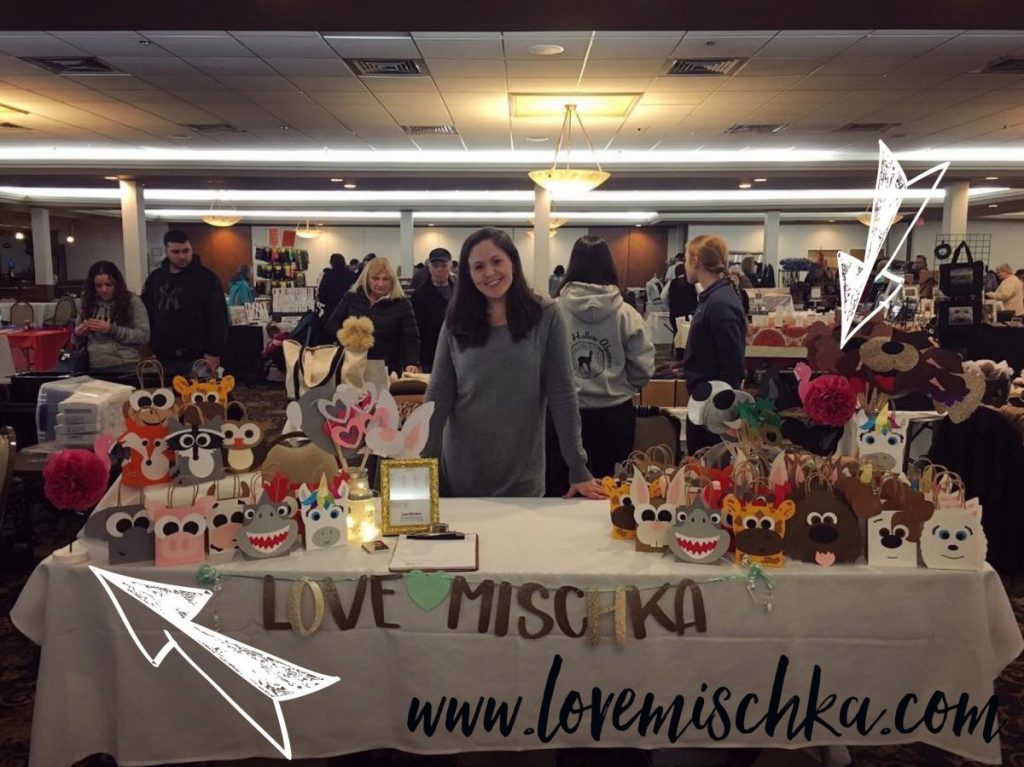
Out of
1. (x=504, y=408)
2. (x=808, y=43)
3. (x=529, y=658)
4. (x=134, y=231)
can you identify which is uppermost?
(x=808, y=43)

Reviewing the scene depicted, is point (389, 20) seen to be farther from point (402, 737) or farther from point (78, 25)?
point (402, 737)

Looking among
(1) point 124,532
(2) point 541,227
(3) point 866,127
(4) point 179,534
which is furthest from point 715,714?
(2) point 541,227

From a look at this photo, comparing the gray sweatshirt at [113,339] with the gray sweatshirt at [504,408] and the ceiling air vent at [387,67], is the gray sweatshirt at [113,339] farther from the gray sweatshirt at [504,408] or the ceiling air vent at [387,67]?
the gray sweatshirt at [504,408]

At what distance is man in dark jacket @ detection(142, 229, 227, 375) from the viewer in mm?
4121

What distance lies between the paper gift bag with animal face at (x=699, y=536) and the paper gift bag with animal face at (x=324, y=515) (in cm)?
76

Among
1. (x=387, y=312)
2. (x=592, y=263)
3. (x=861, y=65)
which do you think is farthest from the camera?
(x=861, y=65)

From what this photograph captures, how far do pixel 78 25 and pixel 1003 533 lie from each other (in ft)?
14.0

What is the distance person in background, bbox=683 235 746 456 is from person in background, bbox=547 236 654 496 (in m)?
0.25

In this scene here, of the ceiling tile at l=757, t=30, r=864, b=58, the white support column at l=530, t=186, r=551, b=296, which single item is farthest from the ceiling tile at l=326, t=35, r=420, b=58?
the white support column at l=530, t=186, r=551, b=296

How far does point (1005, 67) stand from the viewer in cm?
528

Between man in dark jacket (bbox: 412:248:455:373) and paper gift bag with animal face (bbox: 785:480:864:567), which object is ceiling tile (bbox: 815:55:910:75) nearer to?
man in dark jacket (bbox: 412:248:455:373)

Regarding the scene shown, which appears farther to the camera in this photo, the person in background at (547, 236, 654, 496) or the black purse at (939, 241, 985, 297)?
the black purse at (939, 241, 985, 297)

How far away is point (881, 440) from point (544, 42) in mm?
3628

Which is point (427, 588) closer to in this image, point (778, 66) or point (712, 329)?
point (712, 329)
